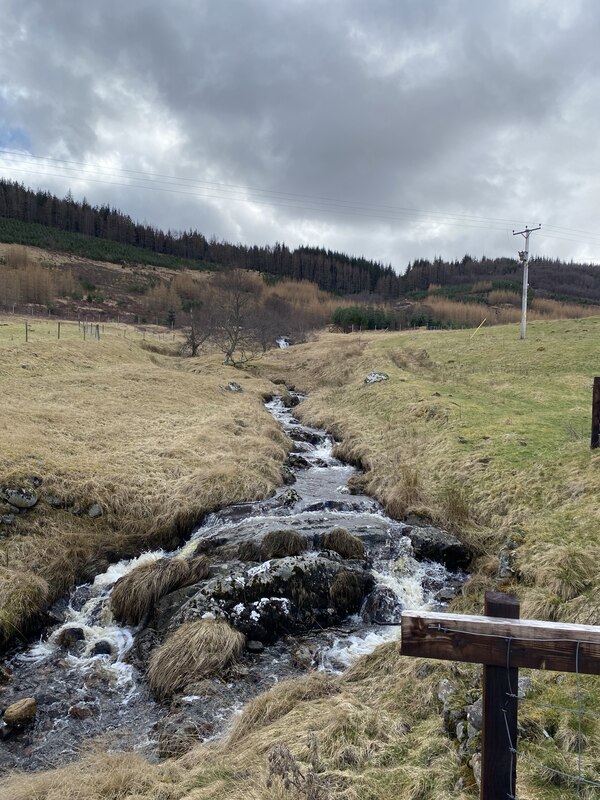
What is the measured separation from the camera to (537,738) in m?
4.89

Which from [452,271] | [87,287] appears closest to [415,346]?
[87,287]

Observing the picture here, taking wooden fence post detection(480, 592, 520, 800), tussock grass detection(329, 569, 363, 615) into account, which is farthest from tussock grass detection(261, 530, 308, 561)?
wooden fence post detection(480, 592, 520, 800)

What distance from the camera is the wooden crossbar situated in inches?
116

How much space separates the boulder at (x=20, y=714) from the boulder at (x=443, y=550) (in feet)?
26.0

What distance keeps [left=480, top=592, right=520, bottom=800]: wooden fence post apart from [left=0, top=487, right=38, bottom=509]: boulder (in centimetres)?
1172

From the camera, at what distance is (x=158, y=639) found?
8.52m

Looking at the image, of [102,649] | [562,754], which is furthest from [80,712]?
[562,754]

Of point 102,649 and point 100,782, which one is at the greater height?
point 100,782

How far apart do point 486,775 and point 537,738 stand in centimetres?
227

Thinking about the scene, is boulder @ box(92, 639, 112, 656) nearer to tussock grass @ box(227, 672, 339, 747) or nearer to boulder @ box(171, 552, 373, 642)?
boulder @ box(171, 552, 373, 642)

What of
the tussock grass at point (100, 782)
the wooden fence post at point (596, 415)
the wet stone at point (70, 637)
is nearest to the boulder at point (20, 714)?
the tussock grass at point (100, 782)

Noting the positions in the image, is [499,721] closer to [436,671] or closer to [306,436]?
[436,671]

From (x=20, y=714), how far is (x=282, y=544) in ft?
18.3

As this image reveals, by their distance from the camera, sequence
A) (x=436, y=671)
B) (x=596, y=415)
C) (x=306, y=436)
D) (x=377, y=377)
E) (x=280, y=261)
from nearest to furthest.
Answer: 1. (x=436, y=671)
2. (x=596, y=415)
3. (x=306, y=436)
4. (x=377, y=377)
5. (x=280, y=261)
